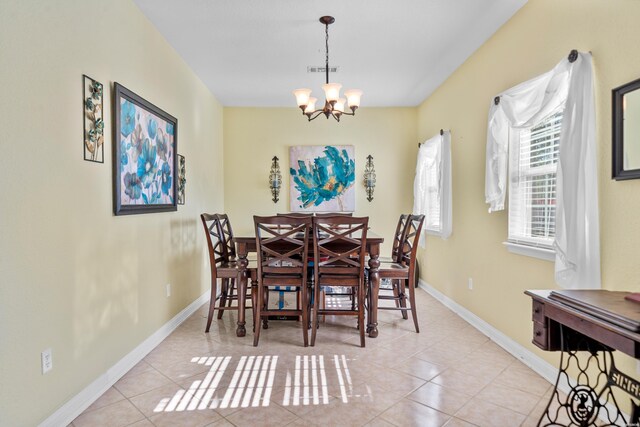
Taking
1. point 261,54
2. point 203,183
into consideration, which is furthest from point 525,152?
point 203,183

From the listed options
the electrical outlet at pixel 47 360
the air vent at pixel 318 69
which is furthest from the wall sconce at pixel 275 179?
the electrical outlet at pixel 47 360

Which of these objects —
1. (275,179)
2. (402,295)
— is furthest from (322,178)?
(402,295)

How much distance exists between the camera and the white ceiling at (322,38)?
2.66 m

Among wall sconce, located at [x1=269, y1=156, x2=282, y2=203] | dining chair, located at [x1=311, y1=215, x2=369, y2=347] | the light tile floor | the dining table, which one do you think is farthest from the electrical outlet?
wall sconce, located at [x1=269, y1=156, x2=282, y2=203]

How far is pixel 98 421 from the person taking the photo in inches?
73.8

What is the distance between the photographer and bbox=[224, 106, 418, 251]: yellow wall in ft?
17.5

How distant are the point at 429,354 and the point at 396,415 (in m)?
0.91

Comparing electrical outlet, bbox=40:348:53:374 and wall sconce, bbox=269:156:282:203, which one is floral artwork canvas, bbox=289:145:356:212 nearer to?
wall sconce, bbox=269:156:282:203

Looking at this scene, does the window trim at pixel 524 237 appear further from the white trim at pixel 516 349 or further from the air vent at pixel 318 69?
the air vent at pixel 318 69

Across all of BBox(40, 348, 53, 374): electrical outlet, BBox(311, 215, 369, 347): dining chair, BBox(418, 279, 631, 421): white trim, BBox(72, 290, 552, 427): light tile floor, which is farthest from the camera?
BBox(311, 215, 369, 347): dining chair

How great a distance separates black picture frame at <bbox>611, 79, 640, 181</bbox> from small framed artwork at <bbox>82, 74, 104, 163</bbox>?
111 inches

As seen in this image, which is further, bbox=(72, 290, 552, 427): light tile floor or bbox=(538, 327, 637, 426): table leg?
bbox=(72, 290, 552, 427): light tile floor

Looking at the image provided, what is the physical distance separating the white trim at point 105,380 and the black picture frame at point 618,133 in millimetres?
3041

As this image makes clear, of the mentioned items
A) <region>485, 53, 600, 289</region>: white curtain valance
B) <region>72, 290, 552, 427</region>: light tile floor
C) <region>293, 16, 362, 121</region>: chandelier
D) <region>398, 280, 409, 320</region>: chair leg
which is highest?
<region>293, 16, 362, 121</region>: chandelier
